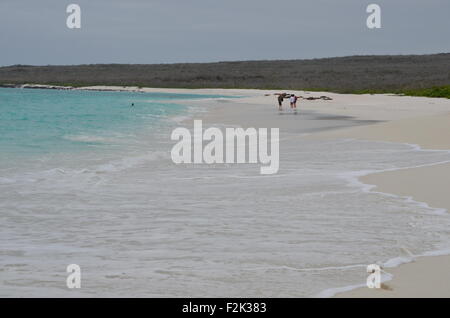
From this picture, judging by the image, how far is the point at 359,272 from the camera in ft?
19.6

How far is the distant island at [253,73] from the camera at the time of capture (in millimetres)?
101438

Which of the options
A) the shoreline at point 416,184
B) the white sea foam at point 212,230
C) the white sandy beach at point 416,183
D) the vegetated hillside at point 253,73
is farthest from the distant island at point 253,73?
the white sea foam at point 212,230

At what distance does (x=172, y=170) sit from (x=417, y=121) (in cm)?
1262

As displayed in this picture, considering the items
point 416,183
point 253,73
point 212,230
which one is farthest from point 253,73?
point 212,230

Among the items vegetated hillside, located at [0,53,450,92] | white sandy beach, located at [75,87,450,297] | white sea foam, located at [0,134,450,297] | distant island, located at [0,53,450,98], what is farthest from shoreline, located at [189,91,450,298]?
vegetated hillside, located at [0,53,450,92]

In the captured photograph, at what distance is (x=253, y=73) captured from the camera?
13238 cm

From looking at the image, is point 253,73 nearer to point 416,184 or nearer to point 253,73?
point 253,73

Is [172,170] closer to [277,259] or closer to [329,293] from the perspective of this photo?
[277,259]

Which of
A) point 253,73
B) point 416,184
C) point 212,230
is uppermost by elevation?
point 253,73

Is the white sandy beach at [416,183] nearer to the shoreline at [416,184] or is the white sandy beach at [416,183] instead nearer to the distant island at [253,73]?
the shoreline at [416,184]

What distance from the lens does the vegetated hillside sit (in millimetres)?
103250

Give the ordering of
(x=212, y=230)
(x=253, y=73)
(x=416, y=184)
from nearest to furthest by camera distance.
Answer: (x=212, y=230), (x=416, y=184), (x=253, y=73)

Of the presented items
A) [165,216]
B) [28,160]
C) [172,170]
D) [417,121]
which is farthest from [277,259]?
[417,121]
